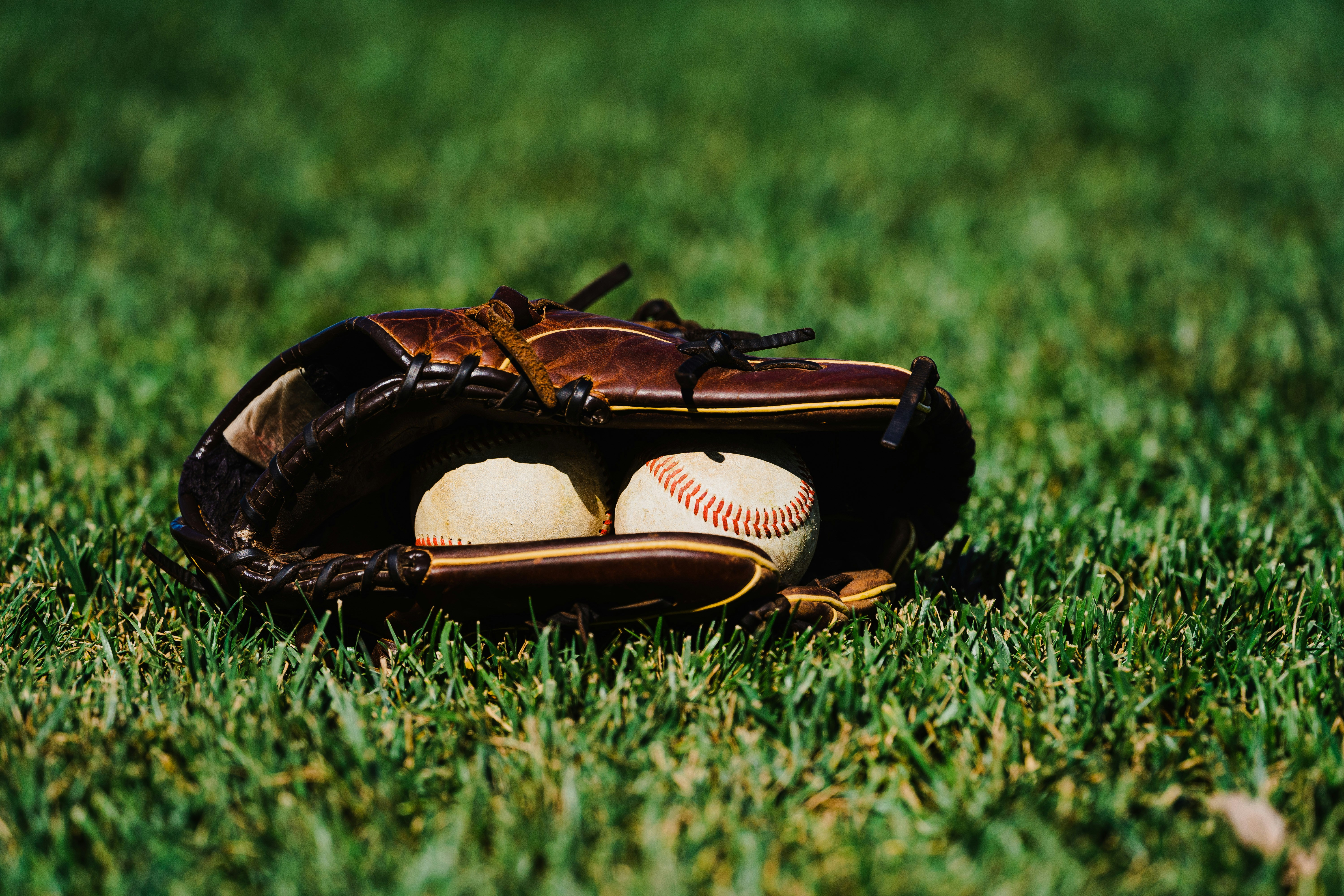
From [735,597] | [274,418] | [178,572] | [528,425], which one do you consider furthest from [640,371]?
[178,572]

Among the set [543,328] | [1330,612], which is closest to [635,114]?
[543,328]

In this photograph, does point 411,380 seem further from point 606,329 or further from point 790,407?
point 790,407

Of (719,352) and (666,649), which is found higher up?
(719,352)

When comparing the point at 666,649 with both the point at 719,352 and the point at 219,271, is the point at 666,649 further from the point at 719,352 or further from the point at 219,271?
the point at 219,271

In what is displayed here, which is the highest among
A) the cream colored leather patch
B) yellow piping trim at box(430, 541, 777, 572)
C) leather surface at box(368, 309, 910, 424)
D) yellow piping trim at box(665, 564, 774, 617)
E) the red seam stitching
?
leather surface at box(368, 309, 910, 424)

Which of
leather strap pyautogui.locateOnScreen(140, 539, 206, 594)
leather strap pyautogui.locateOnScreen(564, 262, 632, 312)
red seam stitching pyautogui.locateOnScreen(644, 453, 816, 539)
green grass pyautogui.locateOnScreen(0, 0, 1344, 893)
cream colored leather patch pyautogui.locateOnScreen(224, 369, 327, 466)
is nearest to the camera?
green grass pyautogui.locateOnScreen(0, 0, 1344, 893)

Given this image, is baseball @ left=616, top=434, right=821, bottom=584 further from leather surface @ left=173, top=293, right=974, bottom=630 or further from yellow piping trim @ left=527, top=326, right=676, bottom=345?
yellow piping trim @ left=527, top=326, right=676, bottom=345

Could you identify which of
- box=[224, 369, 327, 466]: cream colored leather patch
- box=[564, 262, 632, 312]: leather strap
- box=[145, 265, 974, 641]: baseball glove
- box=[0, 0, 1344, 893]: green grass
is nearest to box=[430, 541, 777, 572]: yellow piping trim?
box=[145, 265, 974, 641]: baseball glove

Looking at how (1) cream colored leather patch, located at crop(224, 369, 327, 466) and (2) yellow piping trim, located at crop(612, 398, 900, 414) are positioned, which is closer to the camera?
(2) yellow piping trim, located at crop(612, 398, 900, 414)
